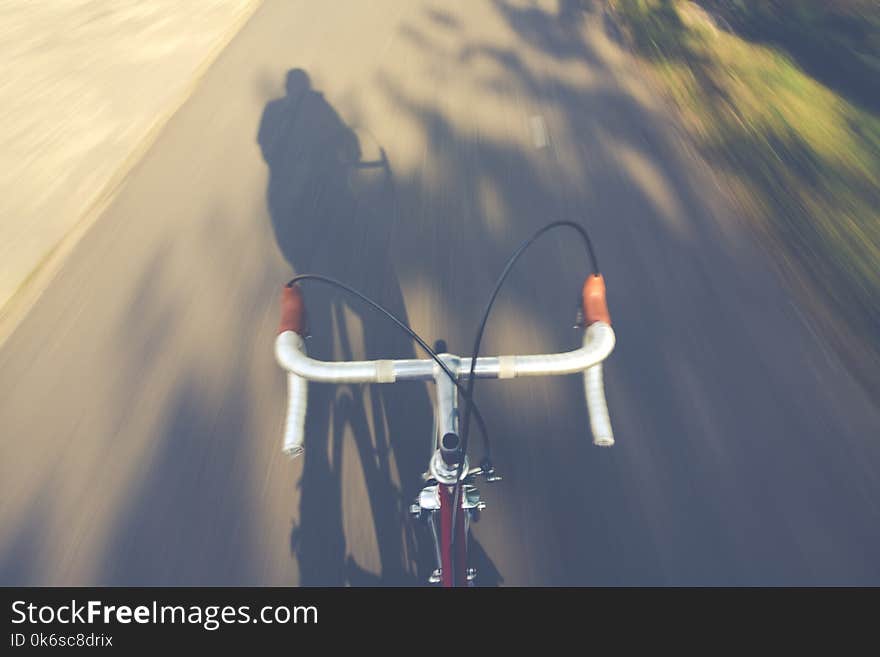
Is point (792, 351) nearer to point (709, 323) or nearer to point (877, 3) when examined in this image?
point (709, 323)

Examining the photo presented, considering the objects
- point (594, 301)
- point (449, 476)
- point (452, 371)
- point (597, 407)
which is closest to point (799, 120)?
point (594, 301)

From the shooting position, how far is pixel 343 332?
3.11m

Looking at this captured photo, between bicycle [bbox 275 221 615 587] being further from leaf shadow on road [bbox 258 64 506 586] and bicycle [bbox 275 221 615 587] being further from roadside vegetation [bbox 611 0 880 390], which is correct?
roadside vegetation [bbox 611 0 880 390]

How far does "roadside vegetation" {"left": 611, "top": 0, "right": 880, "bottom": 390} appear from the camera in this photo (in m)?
3.14

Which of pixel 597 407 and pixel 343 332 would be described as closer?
pixel 597 407

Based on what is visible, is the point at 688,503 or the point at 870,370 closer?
the point at 688,503

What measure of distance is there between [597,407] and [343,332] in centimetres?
214

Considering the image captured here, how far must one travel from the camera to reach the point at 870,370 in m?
2.78

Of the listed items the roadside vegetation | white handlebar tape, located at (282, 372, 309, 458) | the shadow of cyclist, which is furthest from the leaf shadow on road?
the roadside vegetation

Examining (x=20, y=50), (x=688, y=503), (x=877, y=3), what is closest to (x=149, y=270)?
(x=688, y=503)

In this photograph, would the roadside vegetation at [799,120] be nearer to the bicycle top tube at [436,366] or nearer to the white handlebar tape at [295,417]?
the bicycle top tube at [436,366]

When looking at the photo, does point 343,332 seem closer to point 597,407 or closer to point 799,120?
point 597,407

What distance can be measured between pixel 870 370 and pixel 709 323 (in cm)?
93

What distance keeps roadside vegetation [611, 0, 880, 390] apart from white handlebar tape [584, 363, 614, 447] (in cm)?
261
